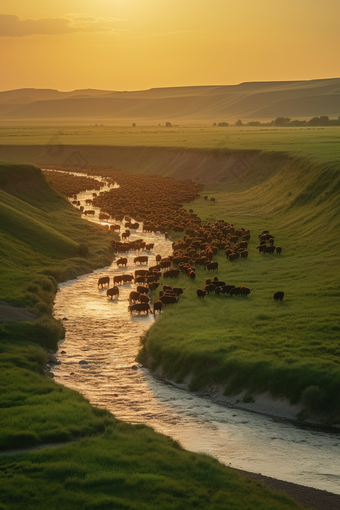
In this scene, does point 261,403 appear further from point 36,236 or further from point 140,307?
point 36,236

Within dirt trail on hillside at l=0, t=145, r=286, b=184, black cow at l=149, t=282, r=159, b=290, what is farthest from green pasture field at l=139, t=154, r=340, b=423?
dirt trail on hillside at l=0, t=145, r=286, b=184

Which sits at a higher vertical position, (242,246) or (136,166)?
(136,166)

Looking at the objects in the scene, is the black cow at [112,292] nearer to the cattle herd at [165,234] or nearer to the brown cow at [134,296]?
the cattle herd at [165,234]

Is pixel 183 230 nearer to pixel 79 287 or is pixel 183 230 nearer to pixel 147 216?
pixel 147 216

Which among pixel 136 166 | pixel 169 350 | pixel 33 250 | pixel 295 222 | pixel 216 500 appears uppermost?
pixel 136 166

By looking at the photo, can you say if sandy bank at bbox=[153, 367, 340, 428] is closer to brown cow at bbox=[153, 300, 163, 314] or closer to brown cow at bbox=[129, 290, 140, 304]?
brown cow at bbox=[153, 300, 163, 314]

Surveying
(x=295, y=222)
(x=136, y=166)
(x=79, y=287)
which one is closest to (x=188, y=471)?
(x=79, y=287)

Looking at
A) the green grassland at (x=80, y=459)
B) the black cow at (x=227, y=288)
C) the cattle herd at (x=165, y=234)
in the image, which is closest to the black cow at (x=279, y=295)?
the cattle herd at (x=165, y=234)

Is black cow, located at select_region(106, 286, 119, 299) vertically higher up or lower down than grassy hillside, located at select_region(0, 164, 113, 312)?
lower down
